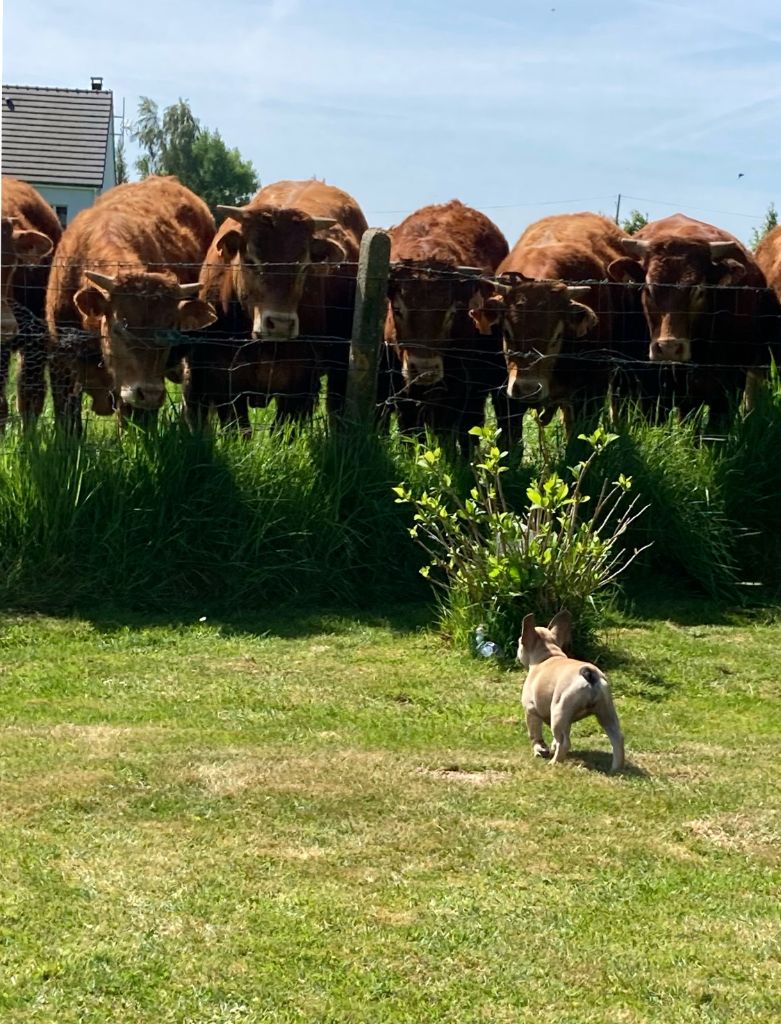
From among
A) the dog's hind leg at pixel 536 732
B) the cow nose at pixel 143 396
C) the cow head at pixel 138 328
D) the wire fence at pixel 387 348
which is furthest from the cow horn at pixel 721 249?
the dog's hind leg at pixel 536 732

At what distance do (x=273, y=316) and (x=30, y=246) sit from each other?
96.3 inches

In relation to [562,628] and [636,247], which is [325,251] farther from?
[562,628]

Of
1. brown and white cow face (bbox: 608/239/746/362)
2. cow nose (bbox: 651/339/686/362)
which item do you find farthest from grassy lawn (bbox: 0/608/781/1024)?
brown and white cow face (bbox: 608/239/746/362)

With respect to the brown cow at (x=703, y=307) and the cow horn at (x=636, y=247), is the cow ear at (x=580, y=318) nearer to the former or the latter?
the brown cow at (x=703, y=307)

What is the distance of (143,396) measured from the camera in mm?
10375

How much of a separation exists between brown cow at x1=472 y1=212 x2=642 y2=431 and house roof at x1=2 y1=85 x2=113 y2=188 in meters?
33.1

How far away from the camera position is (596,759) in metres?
6.33

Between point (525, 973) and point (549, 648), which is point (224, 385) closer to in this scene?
point (549, 648)

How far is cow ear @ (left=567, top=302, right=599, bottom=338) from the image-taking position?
11.0m

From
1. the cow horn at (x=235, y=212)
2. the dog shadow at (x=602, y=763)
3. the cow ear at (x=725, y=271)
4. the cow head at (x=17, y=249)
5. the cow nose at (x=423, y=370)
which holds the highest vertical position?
the cow horn at (x=235, y=212)

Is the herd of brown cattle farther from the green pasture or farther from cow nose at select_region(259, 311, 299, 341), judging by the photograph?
the green pasture

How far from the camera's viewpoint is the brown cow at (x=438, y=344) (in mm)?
10992

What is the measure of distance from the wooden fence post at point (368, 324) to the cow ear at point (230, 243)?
1.23 m

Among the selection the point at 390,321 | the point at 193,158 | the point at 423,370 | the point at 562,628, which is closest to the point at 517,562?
the point at 562,628
